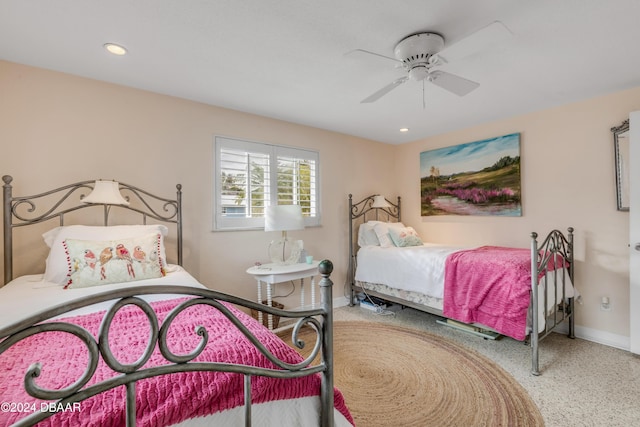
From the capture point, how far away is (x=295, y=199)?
11.9ft

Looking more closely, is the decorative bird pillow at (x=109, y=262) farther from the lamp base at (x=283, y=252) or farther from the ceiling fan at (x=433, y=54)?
the ceiling fan at (x=433, y=54)

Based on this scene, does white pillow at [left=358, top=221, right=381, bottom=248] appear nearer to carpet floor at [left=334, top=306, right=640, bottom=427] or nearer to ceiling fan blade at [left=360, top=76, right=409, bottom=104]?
carpet floor at [left=334, top=306, right=640, bottom=427]

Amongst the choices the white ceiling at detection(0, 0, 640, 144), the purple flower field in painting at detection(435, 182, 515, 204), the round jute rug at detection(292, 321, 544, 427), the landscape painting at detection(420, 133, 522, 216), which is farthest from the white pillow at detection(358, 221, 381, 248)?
the white ceiling at detection(0, 0, 640, 144)

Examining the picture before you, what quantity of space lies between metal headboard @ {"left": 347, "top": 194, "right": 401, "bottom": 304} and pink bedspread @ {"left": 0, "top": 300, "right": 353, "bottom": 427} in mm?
2968

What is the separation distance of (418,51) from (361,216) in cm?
265

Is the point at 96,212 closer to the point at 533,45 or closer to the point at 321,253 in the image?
the point at 321,253

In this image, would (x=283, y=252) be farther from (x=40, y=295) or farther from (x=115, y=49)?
(x=115, y=49)

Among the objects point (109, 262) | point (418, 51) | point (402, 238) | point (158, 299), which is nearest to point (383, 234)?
point (402, 238)

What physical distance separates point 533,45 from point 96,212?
349cm

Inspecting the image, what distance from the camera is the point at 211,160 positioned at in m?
3.03

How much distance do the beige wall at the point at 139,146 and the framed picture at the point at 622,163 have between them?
2.88 metres

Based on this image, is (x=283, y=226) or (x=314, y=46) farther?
(x=283, y=226)

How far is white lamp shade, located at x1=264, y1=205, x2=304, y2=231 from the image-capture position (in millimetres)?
2998

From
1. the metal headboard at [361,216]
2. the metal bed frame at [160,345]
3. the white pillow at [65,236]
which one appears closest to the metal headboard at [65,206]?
the white pillow at [65,236]
